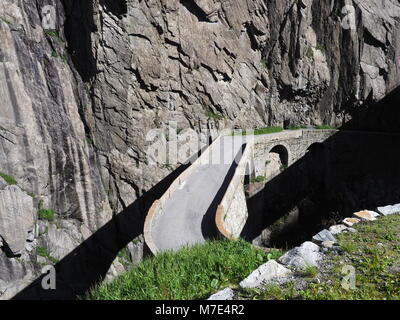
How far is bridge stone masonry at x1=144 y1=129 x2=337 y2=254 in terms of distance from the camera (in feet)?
38.8

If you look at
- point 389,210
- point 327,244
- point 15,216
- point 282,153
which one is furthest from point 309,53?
point 15,216

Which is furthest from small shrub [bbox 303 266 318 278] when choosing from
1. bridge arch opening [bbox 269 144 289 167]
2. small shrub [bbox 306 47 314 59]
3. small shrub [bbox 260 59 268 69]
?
small shrub [bbox 306 47 314 59]

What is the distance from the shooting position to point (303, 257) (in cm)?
611

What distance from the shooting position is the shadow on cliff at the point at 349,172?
2709 cm

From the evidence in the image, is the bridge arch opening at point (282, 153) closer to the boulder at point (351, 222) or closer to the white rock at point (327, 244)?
the boulder at point (351, 222)

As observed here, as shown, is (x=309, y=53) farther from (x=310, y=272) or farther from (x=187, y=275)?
(x=187, y=275)

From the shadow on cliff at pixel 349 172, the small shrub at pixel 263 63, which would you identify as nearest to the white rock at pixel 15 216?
the shadow on cliff at pixel 349 172

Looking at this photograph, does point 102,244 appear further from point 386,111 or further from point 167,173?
point 386,111

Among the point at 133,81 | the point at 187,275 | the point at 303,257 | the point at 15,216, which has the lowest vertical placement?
the point at 15,216

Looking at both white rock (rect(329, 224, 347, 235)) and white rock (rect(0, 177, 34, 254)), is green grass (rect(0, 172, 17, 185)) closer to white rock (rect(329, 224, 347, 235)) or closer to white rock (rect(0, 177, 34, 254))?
white rock (rect(0, 177, 34, 254))

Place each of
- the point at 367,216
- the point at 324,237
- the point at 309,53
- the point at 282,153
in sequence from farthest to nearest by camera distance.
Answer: the point at 309,53 → the point at 282,153 → the point at 367,216 → the point at 324,237

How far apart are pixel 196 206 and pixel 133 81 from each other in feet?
38.3
